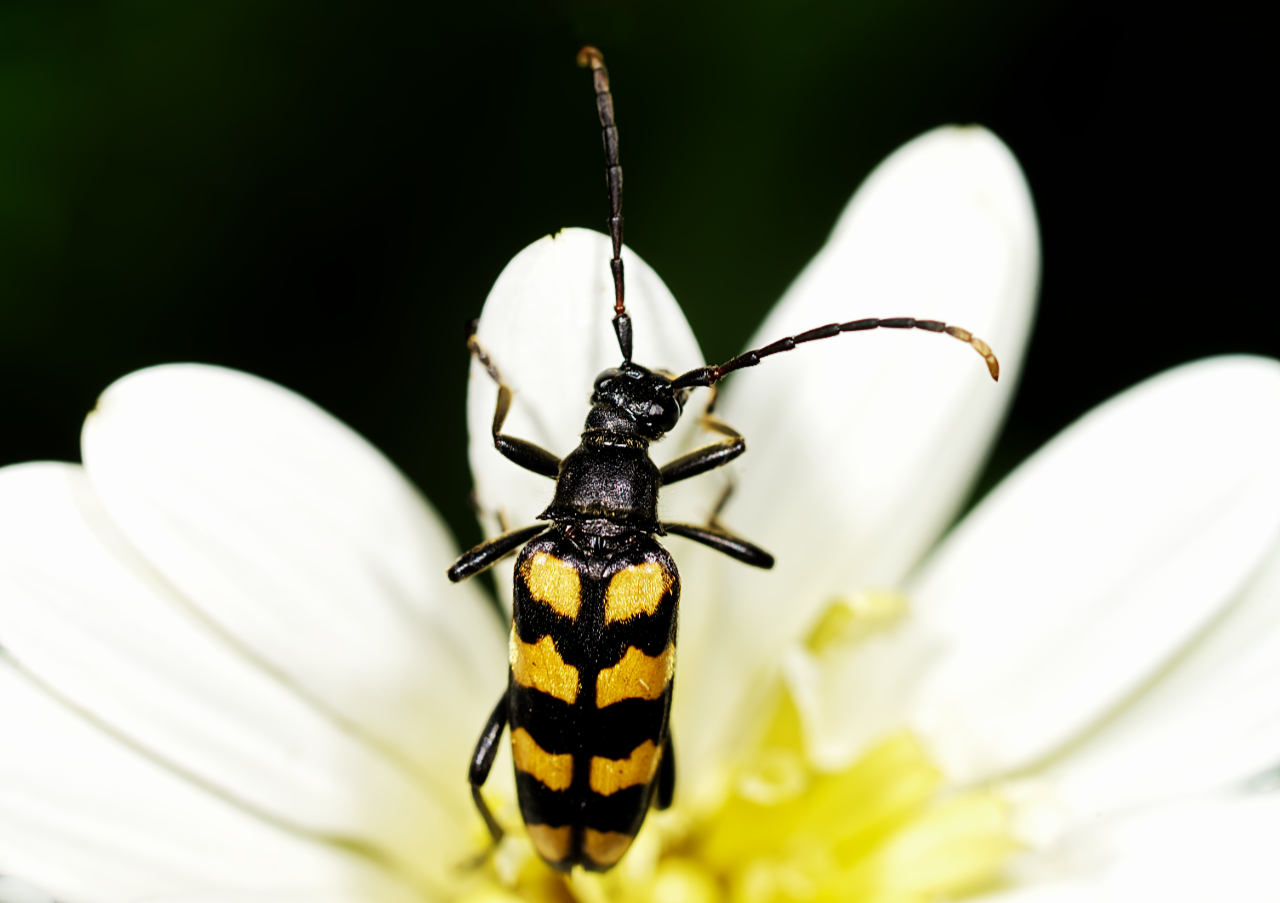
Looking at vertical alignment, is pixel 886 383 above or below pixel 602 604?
above

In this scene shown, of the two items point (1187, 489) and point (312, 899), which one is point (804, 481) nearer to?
point (1187, 489)

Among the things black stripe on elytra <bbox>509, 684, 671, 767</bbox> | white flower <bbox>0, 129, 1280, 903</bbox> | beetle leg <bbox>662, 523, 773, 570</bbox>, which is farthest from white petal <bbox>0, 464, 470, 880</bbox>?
beetle leg <bbox>662, 523, 773, 570</bbox>

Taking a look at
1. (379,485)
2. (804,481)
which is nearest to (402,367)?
(379,485)

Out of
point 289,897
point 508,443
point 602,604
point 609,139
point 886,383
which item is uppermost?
point 609,139

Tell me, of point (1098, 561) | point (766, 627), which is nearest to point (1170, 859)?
point (1098, 561)

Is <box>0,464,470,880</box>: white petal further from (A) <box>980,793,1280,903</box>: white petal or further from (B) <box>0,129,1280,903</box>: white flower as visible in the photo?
(A) <box>980,793,1280,903</box>: white petal

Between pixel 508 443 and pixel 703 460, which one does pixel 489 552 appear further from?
pixel 703 460

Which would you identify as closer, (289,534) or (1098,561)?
(289,534)
